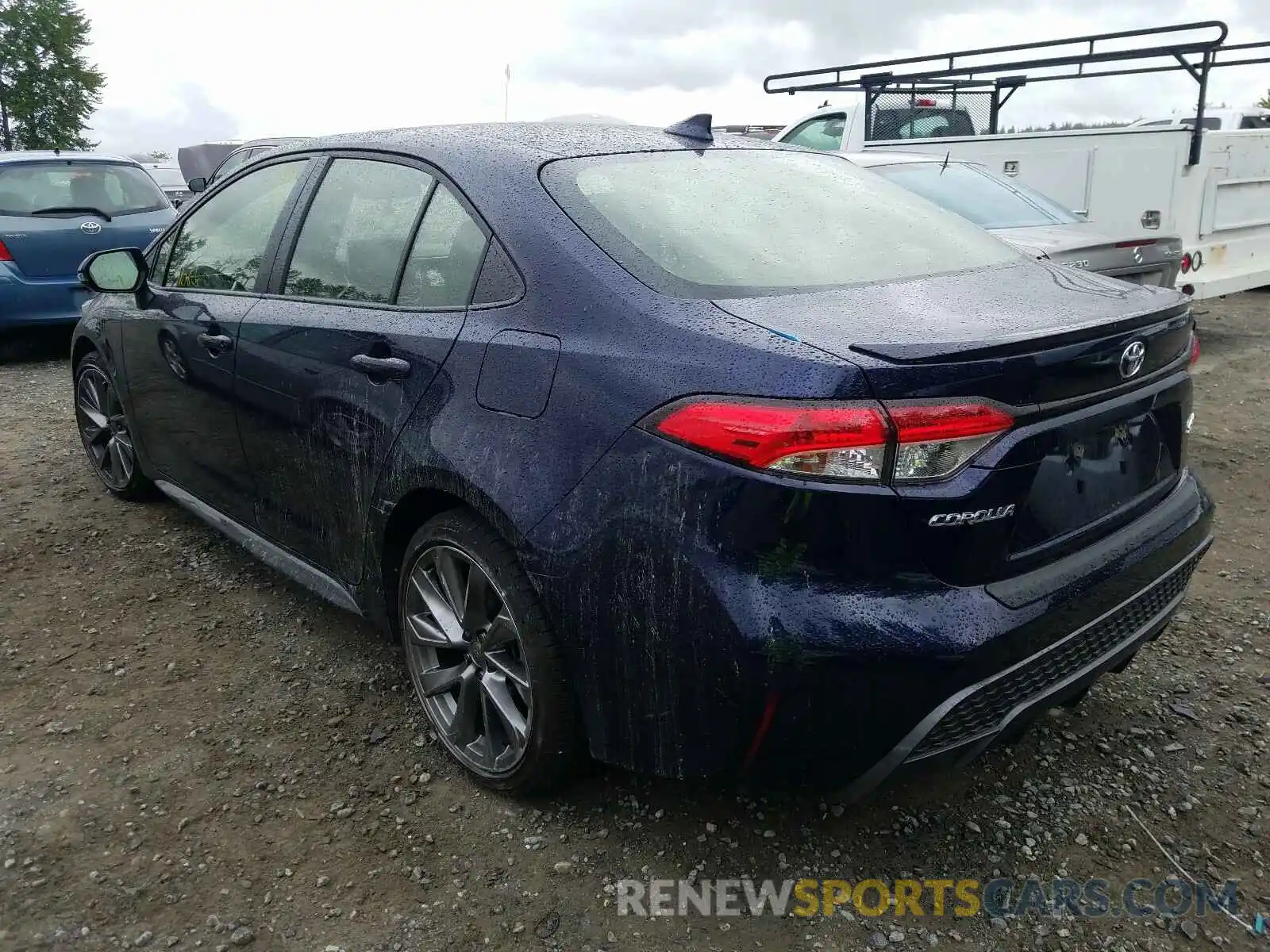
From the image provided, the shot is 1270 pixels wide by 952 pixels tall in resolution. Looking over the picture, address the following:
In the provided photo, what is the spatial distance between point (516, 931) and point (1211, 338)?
806cm

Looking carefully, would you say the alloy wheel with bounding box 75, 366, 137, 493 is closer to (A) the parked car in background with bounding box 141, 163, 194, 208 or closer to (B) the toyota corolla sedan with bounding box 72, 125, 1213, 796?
(B) the toyota corolla sedan with bounding box 72, 125, 1213, 796

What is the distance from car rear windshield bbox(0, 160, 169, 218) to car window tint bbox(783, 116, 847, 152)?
560 cm

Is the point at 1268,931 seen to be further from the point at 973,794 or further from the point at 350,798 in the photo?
the point at 350,798

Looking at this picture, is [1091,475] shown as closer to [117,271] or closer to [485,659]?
[485,659]

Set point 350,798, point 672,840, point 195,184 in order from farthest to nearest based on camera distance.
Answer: point 195,184 < point 350,798 < point 672,840

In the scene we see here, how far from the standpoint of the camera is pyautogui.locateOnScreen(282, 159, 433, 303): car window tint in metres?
2.79

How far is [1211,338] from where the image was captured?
27.2 ft

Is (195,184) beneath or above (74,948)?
above

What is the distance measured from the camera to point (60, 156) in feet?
27.3

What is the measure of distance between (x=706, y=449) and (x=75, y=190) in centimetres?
803

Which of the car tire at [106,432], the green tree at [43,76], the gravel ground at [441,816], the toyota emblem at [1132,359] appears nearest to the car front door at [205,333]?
the car tire at [106,432]

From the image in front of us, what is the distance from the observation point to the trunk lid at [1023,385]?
190cm

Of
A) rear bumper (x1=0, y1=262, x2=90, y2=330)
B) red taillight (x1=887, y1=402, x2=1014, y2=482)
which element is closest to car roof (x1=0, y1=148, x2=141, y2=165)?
rear bumper (x1=0, y1=262, x2=90, y2=330)

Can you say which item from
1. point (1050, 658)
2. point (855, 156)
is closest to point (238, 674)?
point (1050, 658)
